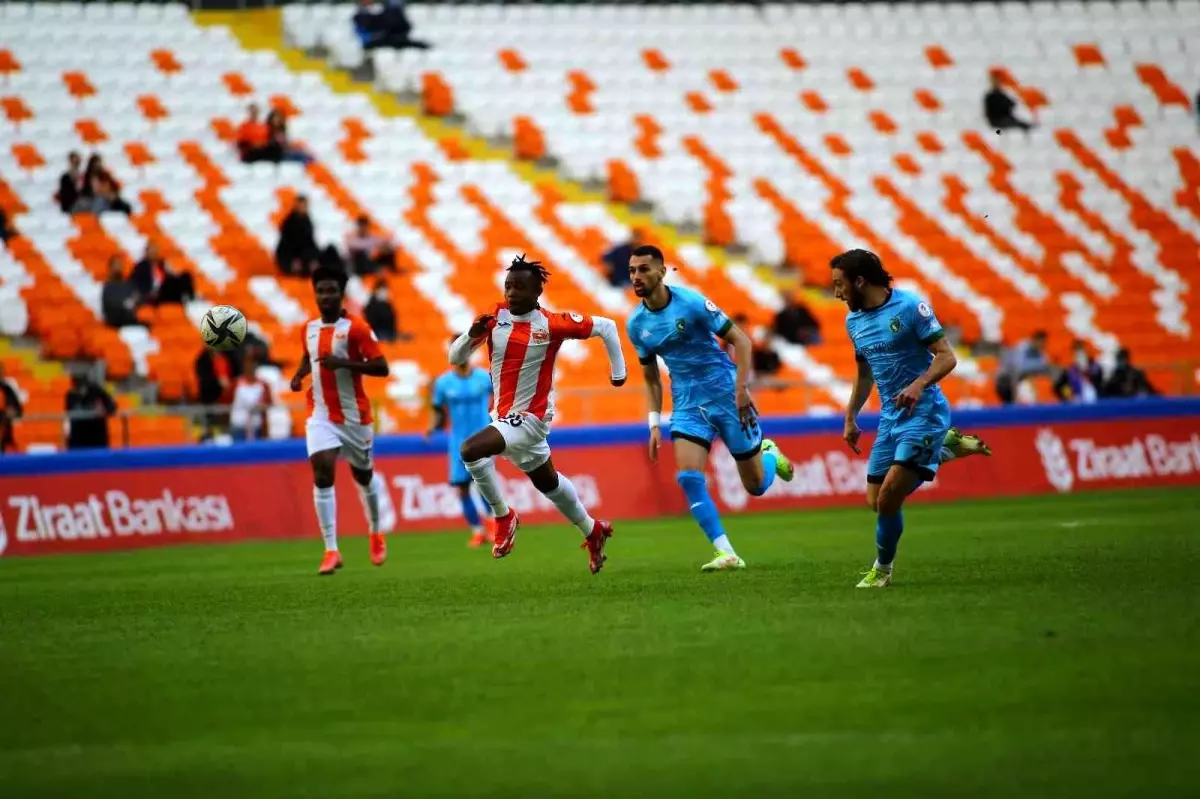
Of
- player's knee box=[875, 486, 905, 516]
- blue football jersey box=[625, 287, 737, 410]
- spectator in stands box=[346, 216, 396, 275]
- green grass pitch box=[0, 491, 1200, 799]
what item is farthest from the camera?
spectator in stands box=[346, 216, 396, 275]

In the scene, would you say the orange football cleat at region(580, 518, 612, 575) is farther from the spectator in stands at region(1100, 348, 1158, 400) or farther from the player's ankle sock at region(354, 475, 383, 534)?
the spectator in stands at region(1100, 348, 1158, 400)

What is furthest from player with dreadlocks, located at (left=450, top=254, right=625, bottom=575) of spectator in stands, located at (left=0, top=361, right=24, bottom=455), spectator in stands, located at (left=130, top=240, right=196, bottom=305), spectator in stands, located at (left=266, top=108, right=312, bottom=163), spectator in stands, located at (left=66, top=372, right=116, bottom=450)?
spectator in stands, located at (left=266, top=108, right=312, bottom=163)

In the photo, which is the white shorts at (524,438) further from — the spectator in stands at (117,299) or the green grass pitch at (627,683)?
the spectator in stands at (117,299)

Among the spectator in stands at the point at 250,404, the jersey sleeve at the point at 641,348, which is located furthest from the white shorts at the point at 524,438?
the spectator in stands at the point at 250,404

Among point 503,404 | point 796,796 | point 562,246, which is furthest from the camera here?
point 562,246

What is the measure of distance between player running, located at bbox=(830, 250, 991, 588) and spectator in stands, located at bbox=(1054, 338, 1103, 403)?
1588 cm

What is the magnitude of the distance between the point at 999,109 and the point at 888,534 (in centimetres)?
2685

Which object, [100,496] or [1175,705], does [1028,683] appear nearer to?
[1175,705]

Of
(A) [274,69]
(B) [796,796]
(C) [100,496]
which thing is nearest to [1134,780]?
(B) [796,796]

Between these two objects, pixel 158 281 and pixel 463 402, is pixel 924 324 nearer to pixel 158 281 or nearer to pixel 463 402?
pixel 463 402

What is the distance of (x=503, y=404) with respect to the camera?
1349 cm

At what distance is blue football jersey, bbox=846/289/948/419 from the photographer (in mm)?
11844

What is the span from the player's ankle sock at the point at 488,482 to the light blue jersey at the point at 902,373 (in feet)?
9.47

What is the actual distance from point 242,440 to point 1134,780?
18.3 metres
